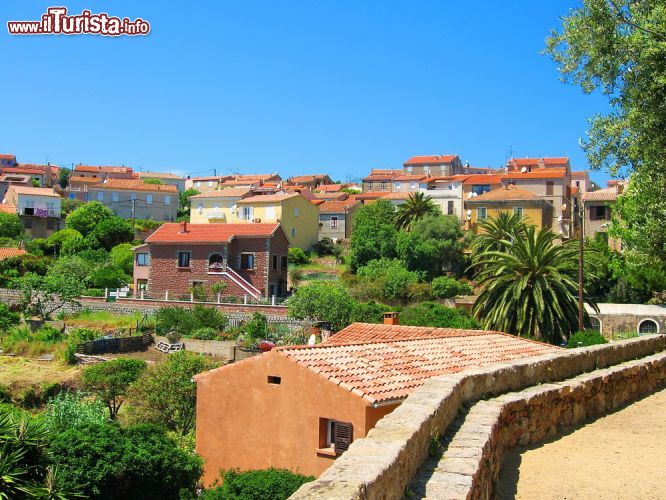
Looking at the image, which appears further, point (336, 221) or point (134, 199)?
point (134, 199)

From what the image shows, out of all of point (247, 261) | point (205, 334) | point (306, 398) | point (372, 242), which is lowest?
point (205, 334)

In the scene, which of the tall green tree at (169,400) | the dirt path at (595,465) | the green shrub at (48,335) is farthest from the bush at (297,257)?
the dirt path at (595,465)

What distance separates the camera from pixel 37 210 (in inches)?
3132

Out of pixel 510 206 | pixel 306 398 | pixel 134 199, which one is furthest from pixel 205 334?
pixel 134 199

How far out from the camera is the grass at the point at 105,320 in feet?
147

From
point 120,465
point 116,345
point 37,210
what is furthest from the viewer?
point 37,210

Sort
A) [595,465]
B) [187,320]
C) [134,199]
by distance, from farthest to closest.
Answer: [134,199], [187,320], [595,465]

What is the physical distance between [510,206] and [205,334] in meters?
34.3

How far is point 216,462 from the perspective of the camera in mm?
17359

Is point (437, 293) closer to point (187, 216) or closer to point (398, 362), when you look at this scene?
point (398, 362)

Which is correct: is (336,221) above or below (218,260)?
above

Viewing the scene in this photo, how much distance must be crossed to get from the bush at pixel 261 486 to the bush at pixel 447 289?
37.7 metres

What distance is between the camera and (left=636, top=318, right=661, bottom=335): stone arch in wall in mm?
40969

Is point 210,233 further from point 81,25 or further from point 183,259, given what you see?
point 81,25
